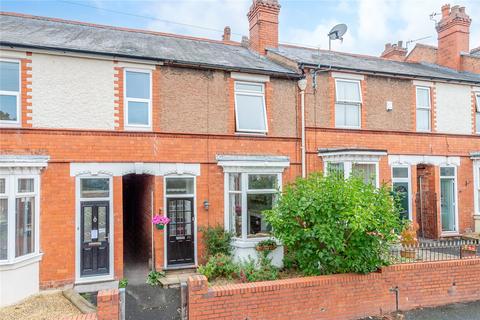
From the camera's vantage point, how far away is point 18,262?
7.69 metres

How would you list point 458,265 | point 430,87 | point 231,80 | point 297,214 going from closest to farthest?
point 297,214
point 458,265
point 231,80
point 430,87

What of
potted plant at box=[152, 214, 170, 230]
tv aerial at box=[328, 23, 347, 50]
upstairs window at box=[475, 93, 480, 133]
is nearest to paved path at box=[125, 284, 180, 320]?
potted plant at box=[152, 214, 170, 230]

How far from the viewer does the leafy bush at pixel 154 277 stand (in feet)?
29.0

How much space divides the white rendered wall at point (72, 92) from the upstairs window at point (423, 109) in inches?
435

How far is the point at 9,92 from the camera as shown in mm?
8383

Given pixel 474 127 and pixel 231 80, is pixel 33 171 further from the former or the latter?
pixel 474 127

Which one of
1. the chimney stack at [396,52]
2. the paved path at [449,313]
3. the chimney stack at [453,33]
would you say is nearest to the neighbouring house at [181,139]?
the chimney stack at [453,33]

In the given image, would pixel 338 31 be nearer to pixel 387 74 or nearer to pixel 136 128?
pixel 387 74

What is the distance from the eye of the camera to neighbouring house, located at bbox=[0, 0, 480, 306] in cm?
844

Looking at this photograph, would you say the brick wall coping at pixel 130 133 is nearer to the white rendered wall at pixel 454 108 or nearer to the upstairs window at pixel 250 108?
the upstairs window at pixel 250 108

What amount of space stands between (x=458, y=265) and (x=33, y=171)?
10.2m

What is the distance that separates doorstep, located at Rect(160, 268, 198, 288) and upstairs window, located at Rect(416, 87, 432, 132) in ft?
32.7

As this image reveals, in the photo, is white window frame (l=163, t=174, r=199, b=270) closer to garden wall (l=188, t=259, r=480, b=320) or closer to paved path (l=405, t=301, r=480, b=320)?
garden wall (l=188, t=259, r=480, b=320)

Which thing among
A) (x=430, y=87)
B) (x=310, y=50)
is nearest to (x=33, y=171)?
(x=310, y=50)
